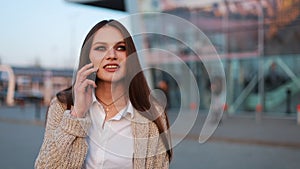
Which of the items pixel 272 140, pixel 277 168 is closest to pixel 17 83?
pixel 272 140

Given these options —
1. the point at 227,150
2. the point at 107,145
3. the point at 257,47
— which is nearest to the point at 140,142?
the point at 107,145

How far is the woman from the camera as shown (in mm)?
1486

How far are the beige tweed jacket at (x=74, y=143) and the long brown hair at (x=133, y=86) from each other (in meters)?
0.03

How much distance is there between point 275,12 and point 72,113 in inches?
717

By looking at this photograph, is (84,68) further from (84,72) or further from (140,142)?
(140,142)

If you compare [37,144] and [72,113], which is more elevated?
[72,113]

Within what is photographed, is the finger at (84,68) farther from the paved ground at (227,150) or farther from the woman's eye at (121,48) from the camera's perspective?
the paved ground at (227,150)

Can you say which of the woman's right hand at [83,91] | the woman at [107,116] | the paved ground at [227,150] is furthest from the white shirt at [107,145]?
the paved ground at [227,150]

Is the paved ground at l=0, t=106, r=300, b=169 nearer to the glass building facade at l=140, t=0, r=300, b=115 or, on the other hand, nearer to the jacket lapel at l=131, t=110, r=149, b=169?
the jacket lapel at l=131, t=110, r=149, b=169

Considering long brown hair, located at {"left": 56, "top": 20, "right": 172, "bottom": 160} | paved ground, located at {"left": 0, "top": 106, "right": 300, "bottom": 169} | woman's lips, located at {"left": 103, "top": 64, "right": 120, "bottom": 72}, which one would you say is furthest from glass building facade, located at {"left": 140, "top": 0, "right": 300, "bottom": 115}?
woman's lips, located at {"left": 103, "top": 64, "right": 120, "bottom": 72}

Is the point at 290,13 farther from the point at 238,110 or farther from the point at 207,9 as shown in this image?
the point at 238,110

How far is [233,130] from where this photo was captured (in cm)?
1354

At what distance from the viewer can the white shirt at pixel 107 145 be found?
1598mm

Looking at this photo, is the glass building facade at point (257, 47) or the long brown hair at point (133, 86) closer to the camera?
the long brown hair at point (133, 86)
